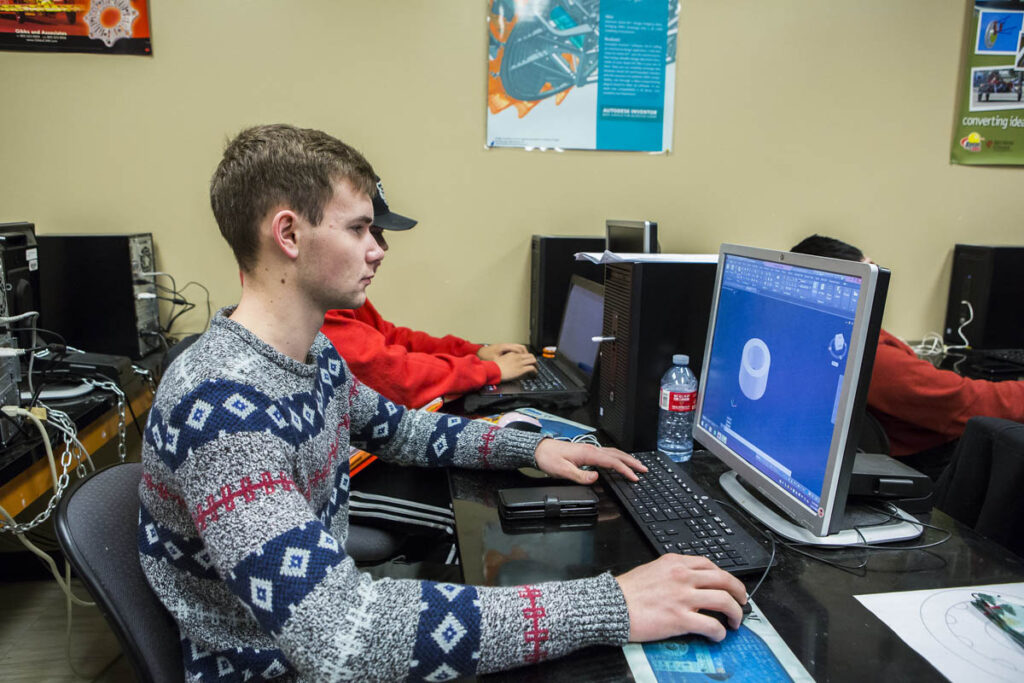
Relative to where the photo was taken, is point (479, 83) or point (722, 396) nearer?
point (722, 396)

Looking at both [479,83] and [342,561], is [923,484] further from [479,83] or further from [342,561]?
[479,83]

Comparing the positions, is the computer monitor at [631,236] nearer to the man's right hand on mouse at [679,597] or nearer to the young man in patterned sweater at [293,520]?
the young man in patterned sweater at [293,520]

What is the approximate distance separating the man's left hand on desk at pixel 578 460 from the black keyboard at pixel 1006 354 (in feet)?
6.66

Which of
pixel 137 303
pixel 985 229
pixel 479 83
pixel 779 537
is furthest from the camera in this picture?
pixel 985 229

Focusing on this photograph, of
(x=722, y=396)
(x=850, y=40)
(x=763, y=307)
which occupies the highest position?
(x=850, y=40)

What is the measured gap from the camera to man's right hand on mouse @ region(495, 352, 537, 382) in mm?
1897

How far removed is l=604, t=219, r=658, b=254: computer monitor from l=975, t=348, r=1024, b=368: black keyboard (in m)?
1.45

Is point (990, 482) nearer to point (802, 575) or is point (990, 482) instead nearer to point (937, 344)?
point (802, 575)

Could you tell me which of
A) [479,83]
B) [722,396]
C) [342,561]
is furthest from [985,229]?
[342,561]

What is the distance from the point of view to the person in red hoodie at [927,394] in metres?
1.83

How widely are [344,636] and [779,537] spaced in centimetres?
63

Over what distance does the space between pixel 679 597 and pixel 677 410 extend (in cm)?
53

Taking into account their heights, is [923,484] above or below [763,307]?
below

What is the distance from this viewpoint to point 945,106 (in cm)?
265
